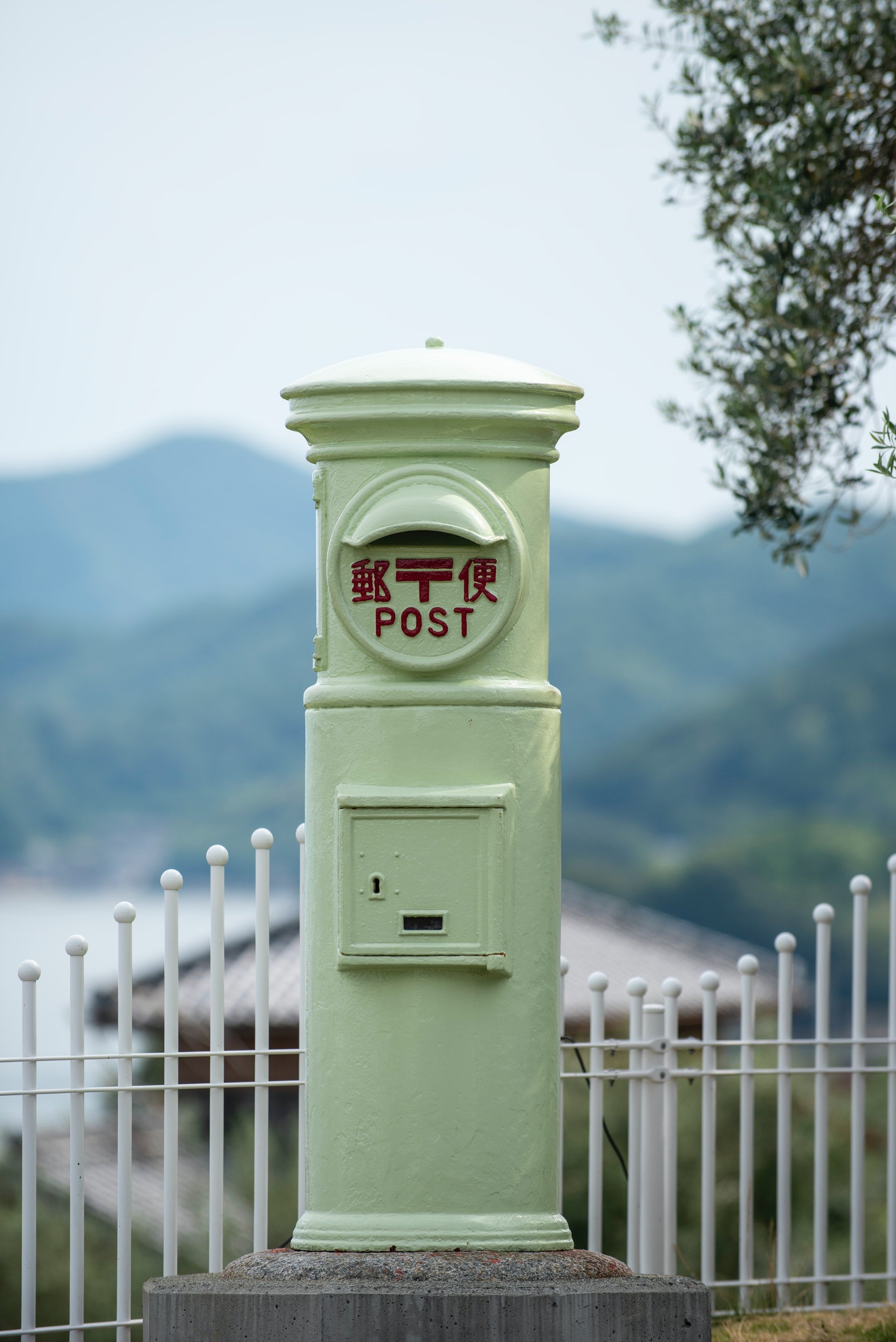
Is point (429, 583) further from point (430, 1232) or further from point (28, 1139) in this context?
point (28, 1139)

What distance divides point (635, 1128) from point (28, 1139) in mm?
1983

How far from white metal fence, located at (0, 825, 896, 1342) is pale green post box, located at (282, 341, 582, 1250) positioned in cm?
61

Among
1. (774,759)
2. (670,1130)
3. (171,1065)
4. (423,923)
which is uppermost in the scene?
(774,759)

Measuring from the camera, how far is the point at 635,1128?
17.5 feet

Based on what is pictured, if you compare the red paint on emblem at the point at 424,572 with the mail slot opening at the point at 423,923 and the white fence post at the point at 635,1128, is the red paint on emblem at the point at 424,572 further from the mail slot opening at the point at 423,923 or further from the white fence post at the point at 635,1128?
the white fence post at the point at 635,1128

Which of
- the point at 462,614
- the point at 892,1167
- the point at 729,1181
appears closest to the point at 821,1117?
the point at 892,1167

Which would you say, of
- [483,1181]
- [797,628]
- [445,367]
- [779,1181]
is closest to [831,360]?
[445,367]

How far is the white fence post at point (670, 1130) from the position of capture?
524 cm

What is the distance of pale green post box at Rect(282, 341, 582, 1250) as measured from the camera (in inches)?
155

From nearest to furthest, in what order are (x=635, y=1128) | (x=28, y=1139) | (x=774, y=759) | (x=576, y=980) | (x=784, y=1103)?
(x=28, y=1139), (x=635, y=1128), (x=784, y=1103), (x=576, y=980), (x=774, y=759)

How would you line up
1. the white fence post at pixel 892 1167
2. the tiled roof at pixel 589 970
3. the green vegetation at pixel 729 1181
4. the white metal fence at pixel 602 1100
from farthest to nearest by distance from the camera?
the tiled roof at pixel 589 970
the green vegetation at pixel 729 1181
the white fence post at pixel 892 1167
the white metal fence at pixel 602 1100

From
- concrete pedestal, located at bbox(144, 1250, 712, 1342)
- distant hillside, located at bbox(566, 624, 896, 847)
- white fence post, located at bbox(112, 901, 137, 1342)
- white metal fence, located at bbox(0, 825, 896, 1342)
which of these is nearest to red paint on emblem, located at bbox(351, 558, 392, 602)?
white metal fence, located at bbox(0, 825, 896, 1342)

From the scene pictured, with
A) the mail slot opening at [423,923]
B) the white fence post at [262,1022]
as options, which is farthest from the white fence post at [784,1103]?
the mail slot opening at [423,923]

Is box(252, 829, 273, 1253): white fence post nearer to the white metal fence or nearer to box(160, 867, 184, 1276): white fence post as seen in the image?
the white metal fence
